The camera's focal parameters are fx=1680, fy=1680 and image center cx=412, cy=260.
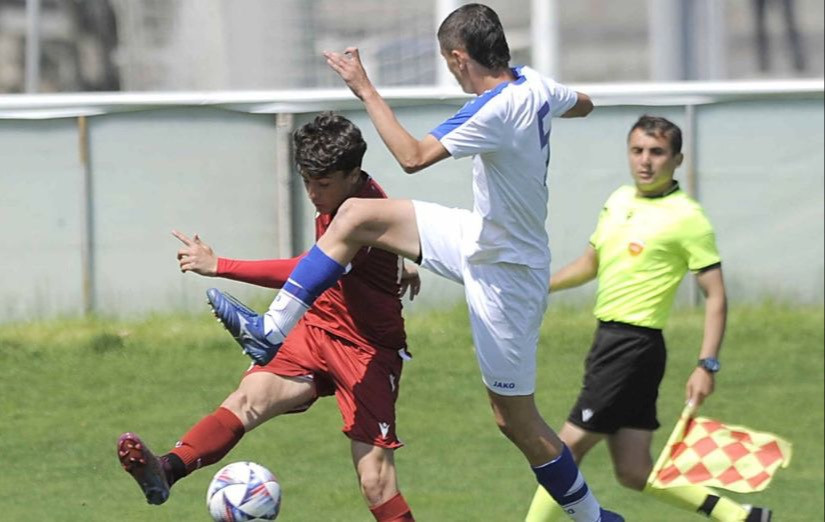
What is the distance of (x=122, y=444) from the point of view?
6250 mm

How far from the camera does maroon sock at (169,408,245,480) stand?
6.64 meters

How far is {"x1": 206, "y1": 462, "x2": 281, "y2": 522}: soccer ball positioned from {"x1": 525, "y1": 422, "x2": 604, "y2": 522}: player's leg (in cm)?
126

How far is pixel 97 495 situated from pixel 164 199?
3.83 metres

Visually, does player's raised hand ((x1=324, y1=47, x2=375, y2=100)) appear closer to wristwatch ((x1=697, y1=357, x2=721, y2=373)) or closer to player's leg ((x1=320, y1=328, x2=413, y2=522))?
player's leg ((x1=320, y1=328, x2=413, y2=522))

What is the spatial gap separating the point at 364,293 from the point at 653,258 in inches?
57.1

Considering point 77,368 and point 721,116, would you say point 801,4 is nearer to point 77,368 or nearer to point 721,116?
point 721,116

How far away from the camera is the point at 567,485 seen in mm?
6691

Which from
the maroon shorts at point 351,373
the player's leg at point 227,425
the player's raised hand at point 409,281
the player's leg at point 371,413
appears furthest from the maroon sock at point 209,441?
the player's raised hand at point 409,281

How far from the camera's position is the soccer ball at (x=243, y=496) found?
6.60m

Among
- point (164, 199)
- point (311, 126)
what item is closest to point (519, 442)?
point (311, 126)

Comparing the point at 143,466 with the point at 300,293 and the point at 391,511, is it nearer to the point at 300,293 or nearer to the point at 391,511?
the point at 300,293

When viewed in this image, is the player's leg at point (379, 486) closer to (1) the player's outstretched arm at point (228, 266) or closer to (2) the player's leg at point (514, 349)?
(2) the player's leg at point (514, 349)

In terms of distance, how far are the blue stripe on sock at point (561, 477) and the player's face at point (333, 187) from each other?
4.35 feet

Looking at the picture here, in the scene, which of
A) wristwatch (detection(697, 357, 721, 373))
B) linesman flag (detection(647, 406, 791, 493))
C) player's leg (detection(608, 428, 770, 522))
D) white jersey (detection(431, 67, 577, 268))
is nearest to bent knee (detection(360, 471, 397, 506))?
white jersey (detection(431, 67, 577, 268))
